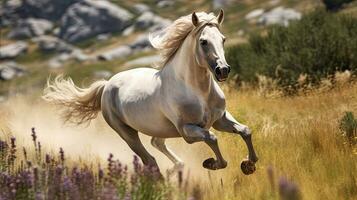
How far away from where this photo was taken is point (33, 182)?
185 inches

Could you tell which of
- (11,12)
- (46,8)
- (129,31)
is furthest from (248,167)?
(46,8)

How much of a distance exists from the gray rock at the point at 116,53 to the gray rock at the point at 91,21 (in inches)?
945

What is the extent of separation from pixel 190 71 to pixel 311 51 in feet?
45.4

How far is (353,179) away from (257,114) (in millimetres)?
5738

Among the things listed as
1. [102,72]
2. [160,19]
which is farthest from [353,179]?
[160,19]

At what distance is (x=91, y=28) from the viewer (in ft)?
535

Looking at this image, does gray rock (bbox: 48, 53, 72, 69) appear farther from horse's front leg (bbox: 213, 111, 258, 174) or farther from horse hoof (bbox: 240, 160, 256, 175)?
horse hoof (bbox: 240, 160, 256, 175)

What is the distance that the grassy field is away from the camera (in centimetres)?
588

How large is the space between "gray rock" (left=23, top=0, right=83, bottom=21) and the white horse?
17032cm

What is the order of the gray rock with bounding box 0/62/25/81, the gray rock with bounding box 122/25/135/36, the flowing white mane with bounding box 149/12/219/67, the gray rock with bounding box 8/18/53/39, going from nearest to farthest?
the flowing white mane with bounding box 149/12/219/67 → the gray rock with bounding box 0/62/25/81 → the gray rock with bounding box 122/25/135/36 → the gray rock with bounding box 8/18/53/39

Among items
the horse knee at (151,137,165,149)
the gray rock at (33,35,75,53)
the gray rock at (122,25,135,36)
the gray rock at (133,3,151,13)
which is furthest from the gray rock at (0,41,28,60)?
the horse knee at (151,137,165,149)

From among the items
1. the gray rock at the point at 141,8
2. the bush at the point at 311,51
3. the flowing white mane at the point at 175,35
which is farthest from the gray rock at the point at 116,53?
the flowing white mane at the point at 175,35

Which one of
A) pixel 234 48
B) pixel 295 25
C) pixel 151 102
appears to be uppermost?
pixel 234 48

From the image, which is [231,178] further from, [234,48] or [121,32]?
[121,32]
